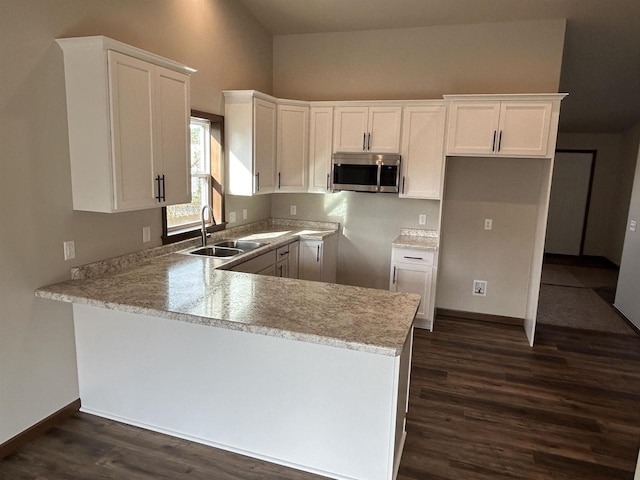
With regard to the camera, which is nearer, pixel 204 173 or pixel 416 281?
pixel 204 173

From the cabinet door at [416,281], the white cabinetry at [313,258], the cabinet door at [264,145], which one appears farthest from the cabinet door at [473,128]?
the cabinet door at [264,145]

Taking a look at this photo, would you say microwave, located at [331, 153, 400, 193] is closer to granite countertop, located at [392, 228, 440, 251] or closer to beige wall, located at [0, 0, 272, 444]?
granite countertop, located at [392, 228, 440, 251]

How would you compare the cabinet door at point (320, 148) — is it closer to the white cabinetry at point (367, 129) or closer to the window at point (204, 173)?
the white cabinetry at point (367, 129)

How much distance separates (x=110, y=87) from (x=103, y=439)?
6.71ft

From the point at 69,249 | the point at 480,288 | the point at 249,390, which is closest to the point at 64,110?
the point at 69,249

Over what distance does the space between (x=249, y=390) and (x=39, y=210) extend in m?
1.56

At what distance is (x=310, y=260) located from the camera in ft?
14.9

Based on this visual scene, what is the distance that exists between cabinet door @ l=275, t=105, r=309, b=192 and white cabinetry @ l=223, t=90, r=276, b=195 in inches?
10.8

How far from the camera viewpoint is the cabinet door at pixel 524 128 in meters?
3.88

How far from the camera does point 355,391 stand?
6.99 ft

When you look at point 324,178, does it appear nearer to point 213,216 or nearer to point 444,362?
point 213,216

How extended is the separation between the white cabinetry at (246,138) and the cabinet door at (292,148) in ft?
0.90

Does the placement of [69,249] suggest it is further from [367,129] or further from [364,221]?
[364,221]

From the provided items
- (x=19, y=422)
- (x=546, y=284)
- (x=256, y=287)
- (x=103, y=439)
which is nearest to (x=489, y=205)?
(x=546, y=284)
